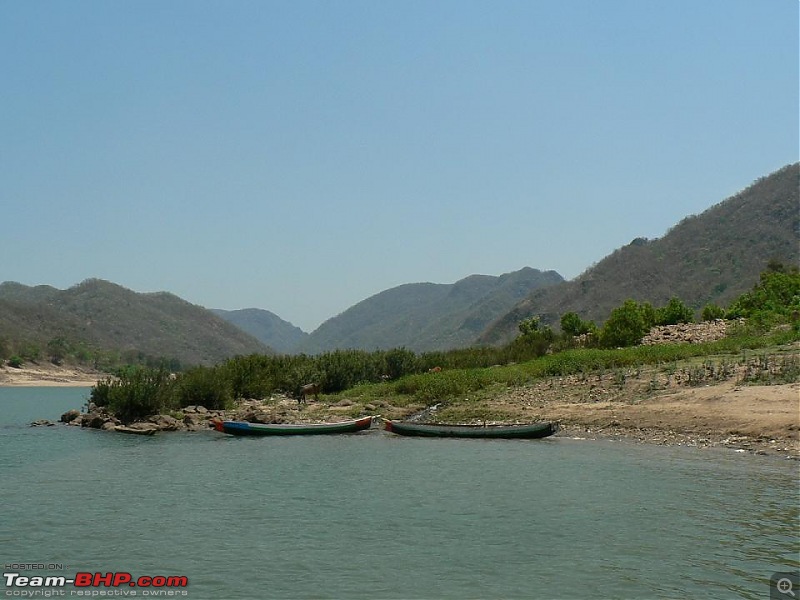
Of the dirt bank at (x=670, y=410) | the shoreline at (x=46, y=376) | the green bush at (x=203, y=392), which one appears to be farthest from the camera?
the shoreline at (x=46, y=376)

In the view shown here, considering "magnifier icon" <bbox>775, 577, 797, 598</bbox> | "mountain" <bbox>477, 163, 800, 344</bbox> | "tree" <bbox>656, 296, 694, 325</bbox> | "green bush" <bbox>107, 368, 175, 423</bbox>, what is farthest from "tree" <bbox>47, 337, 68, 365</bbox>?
"magnifier icon" <bbox>775, 577, 797, 598</bbox>

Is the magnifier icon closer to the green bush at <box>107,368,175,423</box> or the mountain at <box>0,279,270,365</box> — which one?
the green bush at <box>107,368,175,423</box>

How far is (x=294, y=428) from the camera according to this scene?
95.0ft

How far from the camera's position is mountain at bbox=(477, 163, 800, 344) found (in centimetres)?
10656

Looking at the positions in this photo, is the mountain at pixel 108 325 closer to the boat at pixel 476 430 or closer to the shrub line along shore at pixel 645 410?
the shrub line along shore at pixel 645 410

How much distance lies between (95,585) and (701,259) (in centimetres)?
12014

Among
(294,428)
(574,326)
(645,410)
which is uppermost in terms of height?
(574,326)

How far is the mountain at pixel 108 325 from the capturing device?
13588 cm

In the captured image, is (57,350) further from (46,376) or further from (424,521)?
(424,521)

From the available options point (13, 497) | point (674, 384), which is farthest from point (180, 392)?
point (674, 384)

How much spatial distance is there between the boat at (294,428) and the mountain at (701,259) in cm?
7939

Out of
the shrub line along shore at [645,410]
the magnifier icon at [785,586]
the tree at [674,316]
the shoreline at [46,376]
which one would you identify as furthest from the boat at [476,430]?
the shoreline at [46,376]

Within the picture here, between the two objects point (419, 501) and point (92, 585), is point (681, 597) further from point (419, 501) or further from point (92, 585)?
point (92, 585)

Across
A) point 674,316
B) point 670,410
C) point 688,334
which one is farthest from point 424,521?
point 674,316
